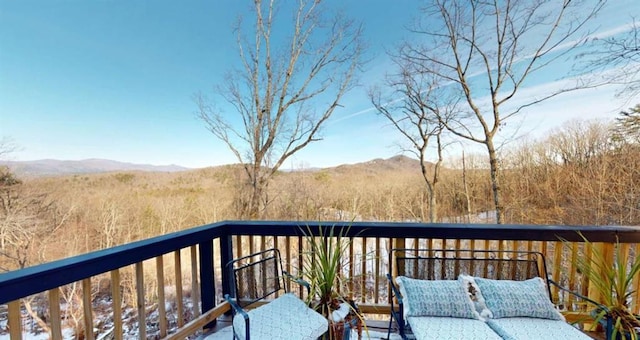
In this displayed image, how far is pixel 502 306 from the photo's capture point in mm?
1863

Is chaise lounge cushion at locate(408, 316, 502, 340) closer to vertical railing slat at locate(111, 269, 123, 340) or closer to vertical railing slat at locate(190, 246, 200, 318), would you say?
vertical railing slat at locate(190, 246, 200, 318)

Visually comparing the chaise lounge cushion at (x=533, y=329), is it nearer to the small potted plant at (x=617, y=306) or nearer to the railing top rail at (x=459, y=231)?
the small potted plant at (x=617, y=306)

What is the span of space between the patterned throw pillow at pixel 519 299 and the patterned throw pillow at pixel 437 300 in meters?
0.17

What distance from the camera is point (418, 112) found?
718cm

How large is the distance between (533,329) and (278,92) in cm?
690

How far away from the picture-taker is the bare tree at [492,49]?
5.18 m

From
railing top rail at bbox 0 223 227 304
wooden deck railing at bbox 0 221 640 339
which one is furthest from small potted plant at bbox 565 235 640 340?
railing top rail at bbox 0 223 227 304

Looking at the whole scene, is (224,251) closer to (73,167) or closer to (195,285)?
(195,285)

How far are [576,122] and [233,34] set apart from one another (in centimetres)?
855

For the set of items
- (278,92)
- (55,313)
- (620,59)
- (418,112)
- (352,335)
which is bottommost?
(352,335)

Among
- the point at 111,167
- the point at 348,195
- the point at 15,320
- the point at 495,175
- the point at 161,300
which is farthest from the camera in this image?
the point at 348,195

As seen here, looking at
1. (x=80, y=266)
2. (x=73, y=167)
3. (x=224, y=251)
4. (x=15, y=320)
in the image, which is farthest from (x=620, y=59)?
(x=73, y=167)

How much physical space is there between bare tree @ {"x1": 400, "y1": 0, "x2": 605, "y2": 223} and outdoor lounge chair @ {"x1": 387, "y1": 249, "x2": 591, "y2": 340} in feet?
16.6

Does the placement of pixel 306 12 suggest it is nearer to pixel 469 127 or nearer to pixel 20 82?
pixel 469 127
